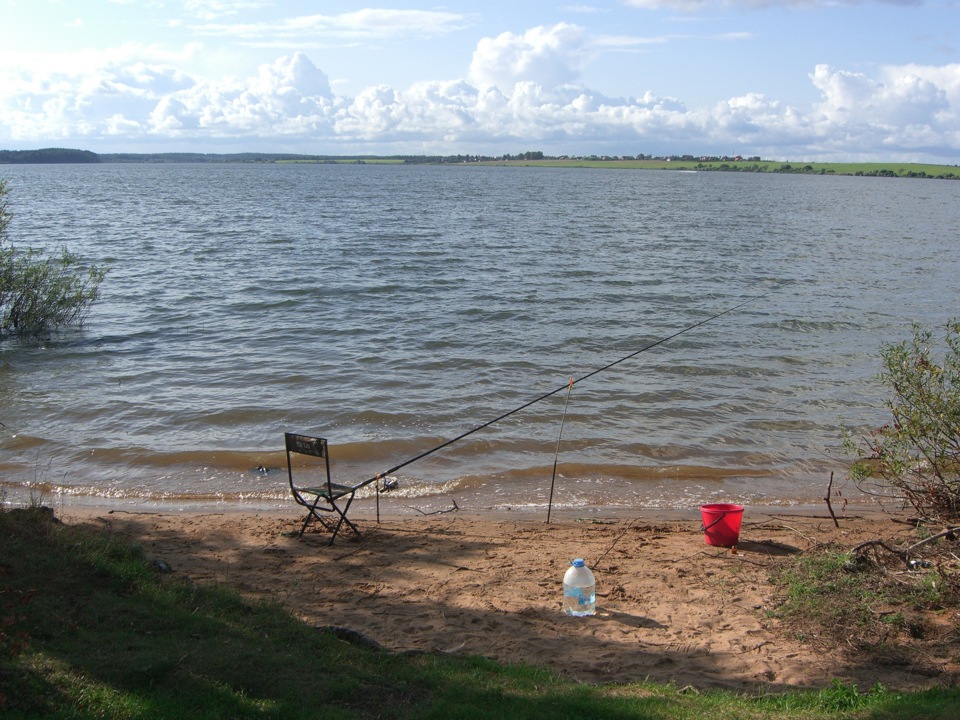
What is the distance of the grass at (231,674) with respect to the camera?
433 cm

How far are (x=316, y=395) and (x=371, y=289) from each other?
11.5 m

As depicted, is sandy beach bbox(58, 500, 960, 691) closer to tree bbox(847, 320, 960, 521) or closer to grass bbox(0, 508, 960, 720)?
grass bbox(0, 508, 960, 720)

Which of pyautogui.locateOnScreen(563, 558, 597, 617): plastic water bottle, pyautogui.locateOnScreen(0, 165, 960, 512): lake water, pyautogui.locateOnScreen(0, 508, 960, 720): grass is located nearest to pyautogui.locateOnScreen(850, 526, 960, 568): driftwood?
pyautogui.locateOnScreen(0, 508, 960, 720): grass

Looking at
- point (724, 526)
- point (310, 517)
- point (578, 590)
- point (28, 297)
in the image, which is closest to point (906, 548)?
point (724, 526)

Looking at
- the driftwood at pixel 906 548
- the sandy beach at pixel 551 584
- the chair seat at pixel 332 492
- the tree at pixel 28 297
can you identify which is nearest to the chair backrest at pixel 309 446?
the chair seat at pixel 332 492

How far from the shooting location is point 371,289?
84.3 feet

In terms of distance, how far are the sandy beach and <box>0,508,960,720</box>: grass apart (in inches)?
21.1

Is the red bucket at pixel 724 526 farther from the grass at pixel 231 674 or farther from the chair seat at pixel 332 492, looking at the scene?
the chair seat at pixel 332 492

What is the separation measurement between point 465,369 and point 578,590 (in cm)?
974

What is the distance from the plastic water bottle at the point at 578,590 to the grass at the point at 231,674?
1.40 m

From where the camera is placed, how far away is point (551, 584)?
734 cm

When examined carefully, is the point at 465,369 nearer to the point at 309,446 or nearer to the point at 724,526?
the point at 309,446

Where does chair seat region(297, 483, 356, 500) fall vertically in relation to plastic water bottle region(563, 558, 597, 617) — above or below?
above

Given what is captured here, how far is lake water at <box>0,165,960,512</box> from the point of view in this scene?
447 inches
